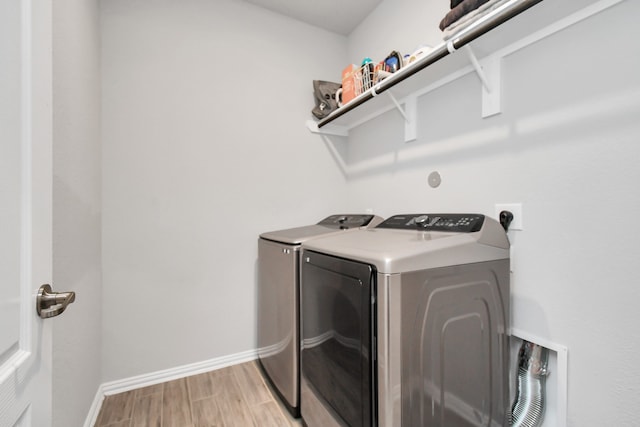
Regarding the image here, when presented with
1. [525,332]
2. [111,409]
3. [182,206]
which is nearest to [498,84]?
[525,332]

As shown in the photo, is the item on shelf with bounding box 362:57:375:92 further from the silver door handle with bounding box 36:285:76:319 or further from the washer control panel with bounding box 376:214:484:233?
the silver door handle with bounding box 36:285:76:319

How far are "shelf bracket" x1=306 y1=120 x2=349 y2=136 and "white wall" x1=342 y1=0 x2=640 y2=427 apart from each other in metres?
1.16

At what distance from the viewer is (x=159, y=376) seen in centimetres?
177

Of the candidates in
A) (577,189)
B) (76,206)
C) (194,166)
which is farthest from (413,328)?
(194,166)

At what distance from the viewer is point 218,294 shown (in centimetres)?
197

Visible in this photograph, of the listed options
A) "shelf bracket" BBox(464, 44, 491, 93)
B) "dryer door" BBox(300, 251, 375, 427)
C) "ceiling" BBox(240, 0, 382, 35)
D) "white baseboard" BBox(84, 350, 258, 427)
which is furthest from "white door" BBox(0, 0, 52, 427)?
"ceiling" BBox(240, 0, 382, 35)

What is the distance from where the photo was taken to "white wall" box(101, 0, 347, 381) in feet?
5.60

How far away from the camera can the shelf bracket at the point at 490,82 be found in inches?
50.0

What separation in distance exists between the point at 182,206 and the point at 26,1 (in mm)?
1449

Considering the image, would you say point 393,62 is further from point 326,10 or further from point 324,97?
point 326,10

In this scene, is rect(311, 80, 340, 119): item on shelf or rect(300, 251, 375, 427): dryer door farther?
rect(311, 80, 340, 119): item on shelf

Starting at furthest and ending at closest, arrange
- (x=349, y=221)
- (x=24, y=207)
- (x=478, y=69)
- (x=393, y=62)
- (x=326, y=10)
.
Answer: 1. (x=326, y=10)
2. (x=349, y=221)
3. (x=393, y=62)
4. (x=478, y=69)
5. (x=24, y=207)

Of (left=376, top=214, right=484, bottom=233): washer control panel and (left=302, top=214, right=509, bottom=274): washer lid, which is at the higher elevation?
(left=376, top=214, right=484, bottom=233): washer control panel

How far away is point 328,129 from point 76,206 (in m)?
1.81
